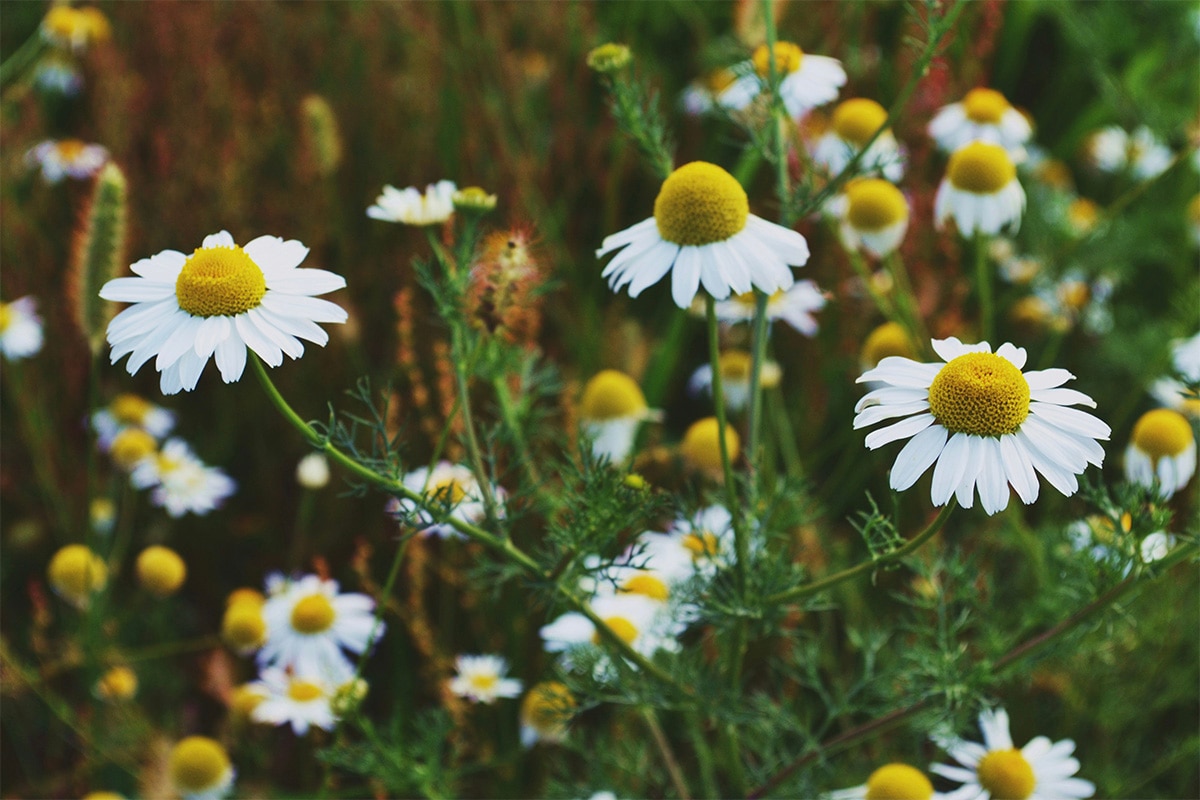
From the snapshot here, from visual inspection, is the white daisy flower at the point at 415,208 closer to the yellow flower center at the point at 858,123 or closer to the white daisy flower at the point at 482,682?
the white daisy flower at the point at 482,682

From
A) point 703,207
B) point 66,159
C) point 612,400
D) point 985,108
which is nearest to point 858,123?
point 985,108

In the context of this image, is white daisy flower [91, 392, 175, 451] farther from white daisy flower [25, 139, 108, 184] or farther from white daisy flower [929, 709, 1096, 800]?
white daisy flower [929, 709, 1096, 800]

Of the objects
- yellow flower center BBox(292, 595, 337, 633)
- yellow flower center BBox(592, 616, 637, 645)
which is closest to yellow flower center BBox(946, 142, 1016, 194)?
yellow flower center BBox(592, 616, 637, 645)

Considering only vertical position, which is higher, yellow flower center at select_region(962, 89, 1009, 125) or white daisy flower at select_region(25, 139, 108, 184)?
A: white daisy flower at select_region(25, 139, 108, 184)

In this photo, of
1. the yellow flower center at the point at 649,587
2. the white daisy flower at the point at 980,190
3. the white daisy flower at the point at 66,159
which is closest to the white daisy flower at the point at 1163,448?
the white daisy flower at the point at 980,190

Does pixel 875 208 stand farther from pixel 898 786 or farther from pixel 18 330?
pixel 18 330

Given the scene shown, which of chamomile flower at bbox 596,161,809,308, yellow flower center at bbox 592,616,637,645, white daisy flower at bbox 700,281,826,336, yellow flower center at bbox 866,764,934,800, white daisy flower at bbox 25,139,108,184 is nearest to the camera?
chamomile flower at bbox 596,161,809,308
